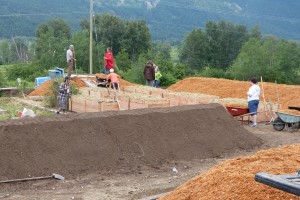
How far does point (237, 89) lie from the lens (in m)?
26.3

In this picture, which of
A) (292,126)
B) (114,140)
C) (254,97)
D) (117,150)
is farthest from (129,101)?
(117,150)

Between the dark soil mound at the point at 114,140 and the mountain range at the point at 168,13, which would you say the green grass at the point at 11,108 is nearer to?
the dark soil mound at the point at 114,140

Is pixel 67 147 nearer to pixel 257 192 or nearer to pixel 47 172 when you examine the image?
pixel 47 172

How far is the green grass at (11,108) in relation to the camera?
761 inches

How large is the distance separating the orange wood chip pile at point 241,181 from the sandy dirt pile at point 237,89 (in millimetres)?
14757

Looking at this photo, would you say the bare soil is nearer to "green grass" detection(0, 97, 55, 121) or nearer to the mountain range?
"green grass" detection(0, 97, 55, 121)

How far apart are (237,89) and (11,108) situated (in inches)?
419

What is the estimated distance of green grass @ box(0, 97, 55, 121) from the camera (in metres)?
19.3

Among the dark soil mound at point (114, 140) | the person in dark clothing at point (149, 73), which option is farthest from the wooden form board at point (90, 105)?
the person in dark clothing at point (149, 73)

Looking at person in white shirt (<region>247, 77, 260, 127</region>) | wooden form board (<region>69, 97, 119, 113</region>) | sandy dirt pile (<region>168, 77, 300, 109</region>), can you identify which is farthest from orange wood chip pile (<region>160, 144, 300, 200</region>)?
sandy dirt pile (<region>168, 77, 300, 109</region>)

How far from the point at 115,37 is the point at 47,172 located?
5018 cm

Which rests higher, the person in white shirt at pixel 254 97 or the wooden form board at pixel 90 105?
the person in white shirt at pixel 254 97

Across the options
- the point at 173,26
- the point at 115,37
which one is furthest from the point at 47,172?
the point at 173,26

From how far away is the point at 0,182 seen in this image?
10.9 meters
